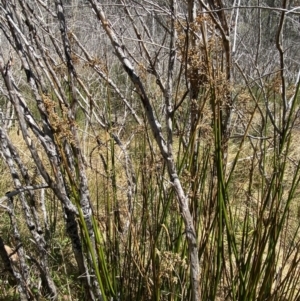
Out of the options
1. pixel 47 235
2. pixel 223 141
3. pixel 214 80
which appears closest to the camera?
pixel 214 80

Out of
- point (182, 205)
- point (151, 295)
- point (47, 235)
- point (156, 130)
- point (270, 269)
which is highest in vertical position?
point (156, 130)

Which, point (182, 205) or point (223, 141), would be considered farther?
point (223, 141)

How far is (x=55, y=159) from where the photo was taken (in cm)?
110

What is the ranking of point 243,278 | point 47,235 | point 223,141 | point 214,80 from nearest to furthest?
point 214,80, point 223,141, point 243,278, point 47,235

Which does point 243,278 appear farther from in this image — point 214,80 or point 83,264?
point 214,80

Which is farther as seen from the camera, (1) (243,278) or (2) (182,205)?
(1) (243,278)

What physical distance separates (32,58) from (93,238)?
1.46 ft

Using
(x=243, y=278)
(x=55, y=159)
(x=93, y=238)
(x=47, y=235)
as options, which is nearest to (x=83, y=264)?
(x=93, y=238)

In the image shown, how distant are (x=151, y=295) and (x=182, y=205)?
1.30 feet

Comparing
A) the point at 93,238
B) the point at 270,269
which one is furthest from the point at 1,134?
the point at 270,269

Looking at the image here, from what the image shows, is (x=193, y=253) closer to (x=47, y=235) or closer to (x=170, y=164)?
(x=170, y=164)

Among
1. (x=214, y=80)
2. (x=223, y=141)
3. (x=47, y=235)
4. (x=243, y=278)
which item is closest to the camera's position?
(x=214, y=80)

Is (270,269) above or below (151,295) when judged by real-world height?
above

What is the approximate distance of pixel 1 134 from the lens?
121cm
